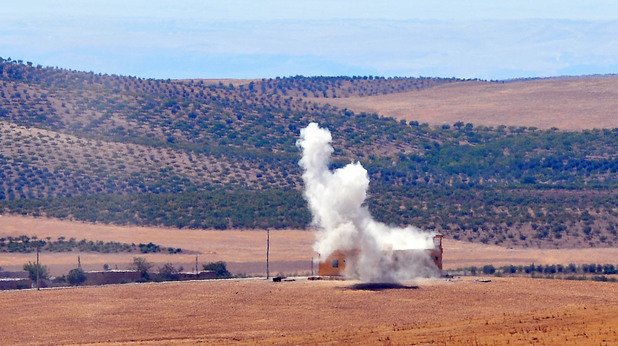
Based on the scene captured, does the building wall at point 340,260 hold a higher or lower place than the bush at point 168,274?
higher

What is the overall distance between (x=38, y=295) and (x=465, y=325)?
906 inches

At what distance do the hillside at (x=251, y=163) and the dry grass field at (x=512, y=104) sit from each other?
469cm

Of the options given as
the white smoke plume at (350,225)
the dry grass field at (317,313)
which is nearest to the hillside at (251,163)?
the white smoke plume at (350,225)

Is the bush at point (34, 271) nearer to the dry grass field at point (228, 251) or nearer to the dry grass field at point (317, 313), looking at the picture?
the dry grass field at point (228, 251)

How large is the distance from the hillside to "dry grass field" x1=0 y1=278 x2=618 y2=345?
33.8 metres

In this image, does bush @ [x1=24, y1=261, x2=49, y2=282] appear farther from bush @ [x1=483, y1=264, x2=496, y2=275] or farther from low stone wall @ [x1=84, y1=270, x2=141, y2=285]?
bush @ [x1=483, y1=264, x2=496, y2=275]

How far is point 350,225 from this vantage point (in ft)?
263

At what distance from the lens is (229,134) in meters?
157

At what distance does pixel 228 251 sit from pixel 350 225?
24.0m

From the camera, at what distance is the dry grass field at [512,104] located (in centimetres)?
17188

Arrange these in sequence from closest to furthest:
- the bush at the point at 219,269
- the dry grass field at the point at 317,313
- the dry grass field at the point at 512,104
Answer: the dry grass field at the point at 317,313, the bush at the point at 219,269, the dry grass field at the point at 512,104

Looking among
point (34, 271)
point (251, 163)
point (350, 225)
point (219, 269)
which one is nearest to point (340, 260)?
point (350, 225)

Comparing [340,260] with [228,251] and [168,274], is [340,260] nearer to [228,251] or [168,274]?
[168,274]

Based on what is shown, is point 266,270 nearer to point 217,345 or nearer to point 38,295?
point 38,295
